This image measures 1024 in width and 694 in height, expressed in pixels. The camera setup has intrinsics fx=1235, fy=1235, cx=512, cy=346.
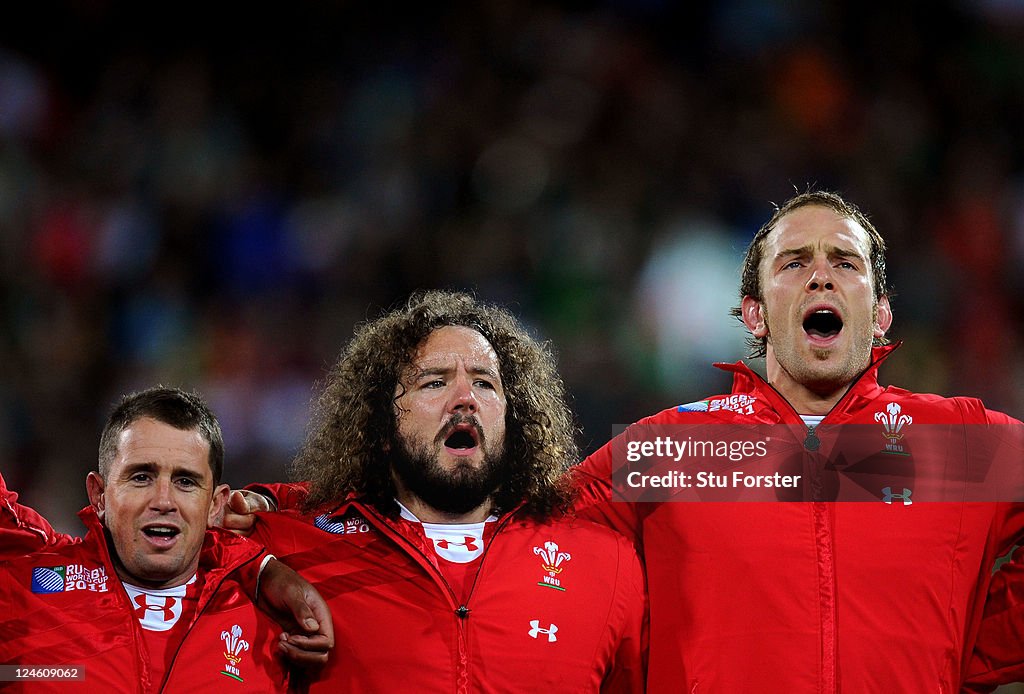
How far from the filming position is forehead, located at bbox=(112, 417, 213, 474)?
10.8 ft

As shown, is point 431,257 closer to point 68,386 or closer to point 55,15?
point 68,386

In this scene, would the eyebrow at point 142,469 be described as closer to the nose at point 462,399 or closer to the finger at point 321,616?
the finger at point 321,616

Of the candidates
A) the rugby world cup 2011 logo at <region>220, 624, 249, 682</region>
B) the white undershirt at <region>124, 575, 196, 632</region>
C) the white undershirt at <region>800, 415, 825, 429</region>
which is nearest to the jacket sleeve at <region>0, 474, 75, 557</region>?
the white undershirt at <region>124, 575, 196, 632</region>

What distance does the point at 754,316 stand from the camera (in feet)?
13.0

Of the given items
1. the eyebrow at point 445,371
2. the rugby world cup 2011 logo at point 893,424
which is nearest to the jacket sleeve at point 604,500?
the eyebrow at point 445,371

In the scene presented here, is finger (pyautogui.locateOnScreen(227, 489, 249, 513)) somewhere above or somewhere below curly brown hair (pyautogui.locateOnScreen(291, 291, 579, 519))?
below

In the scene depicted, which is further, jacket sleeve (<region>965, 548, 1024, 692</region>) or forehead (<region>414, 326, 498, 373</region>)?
forehead (<region>414, 326, 498, 373</region>)

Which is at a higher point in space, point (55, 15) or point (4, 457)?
point (55, 15)

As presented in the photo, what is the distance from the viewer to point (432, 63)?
900 centimetres

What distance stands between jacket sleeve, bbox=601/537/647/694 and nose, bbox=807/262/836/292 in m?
1.01

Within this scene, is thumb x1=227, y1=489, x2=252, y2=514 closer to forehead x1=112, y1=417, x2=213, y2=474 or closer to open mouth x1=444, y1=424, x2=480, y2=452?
forehead x1=112, y1=417, x2=213, y2=474

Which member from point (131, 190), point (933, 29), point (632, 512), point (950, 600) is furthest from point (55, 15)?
point (950, 600)

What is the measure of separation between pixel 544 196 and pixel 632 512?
4522 millimetres

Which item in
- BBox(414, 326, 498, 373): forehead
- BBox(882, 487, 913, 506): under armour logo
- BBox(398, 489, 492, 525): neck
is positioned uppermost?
BBox(414, 326, 498, 373): forehead
